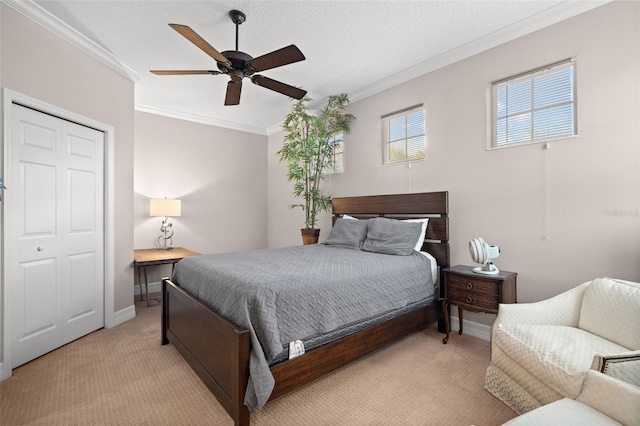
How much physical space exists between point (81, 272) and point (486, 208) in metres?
4.06

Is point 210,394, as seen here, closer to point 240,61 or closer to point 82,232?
point 82,232

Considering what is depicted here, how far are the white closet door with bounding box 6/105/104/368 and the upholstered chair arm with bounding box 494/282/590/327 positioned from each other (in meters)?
3.60

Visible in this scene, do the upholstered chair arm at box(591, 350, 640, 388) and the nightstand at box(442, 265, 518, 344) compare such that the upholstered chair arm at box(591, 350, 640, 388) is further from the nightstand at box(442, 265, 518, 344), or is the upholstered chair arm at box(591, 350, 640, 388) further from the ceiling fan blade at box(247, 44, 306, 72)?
the ceiling fan blade at box(247, 44, 306, 72)

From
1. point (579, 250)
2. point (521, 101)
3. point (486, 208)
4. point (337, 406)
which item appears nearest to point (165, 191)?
point (337, 406)

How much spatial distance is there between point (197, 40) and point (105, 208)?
2.19 m

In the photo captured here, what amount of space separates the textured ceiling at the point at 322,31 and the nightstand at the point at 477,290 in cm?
222

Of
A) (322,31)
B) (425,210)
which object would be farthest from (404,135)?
(322,31)

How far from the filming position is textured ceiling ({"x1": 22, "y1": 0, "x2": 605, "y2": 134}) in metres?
2.49

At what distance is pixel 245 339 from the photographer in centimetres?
162

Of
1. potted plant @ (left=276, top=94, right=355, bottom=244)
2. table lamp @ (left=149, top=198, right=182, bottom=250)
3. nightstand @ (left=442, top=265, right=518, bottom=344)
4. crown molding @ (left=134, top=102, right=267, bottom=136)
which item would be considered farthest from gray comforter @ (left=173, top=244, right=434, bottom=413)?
crown molding @ (left=134, top=102, right=267, bottom=136)

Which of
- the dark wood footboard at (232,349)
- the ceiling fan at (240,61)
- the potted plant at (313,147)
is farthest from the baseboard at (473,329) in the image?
the ceiling fan at (240,61)

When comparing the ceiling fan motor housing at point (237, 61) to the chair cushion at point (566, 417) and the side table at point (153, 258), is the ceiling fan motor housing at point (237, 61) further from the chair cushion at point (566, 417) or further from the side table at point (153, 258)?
the chair cushion at point (566, 417)

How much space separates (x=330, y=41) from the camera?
299 centimetres

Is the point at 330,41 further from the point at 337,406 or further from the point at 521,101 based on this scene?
the point at 337,406
